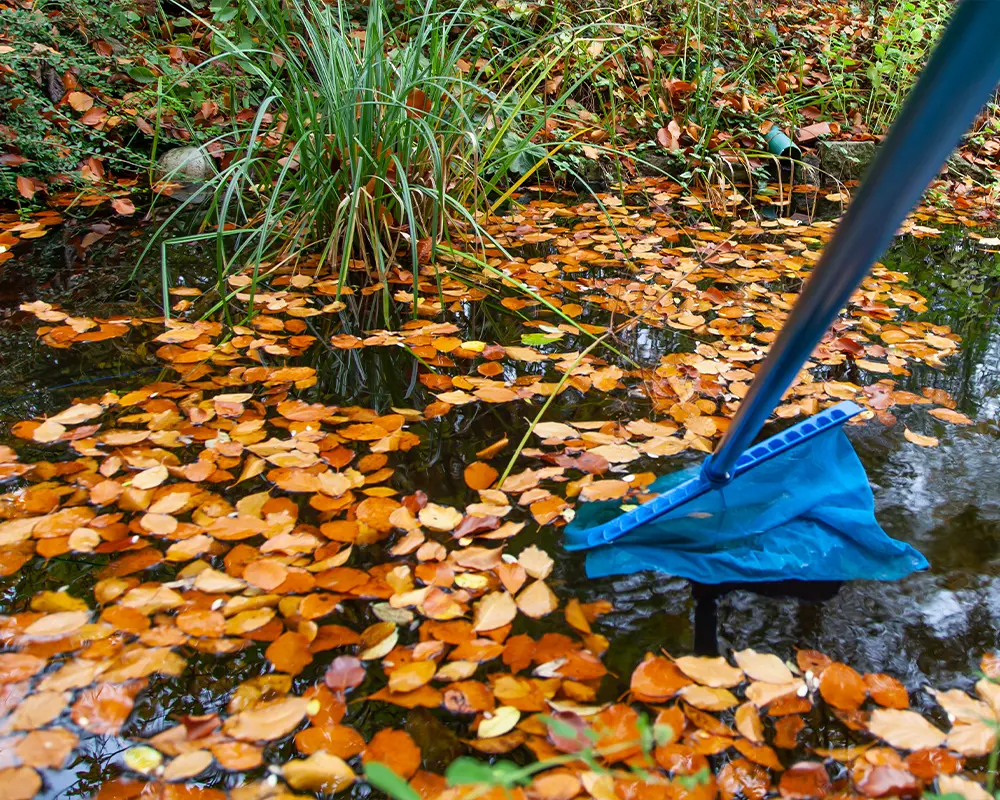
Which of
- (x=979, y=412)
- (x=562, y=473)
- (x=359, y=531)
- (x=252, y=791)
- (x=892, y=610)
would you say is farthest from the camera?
(x=979, y=412)

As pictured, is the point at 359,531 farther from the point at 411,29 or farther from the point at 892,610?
the point at 411,29

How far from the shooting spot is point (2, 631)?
3.95 feet

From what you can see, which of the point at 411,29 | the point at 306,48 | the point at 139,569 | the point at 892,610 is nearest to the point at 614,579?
the point at 892,610

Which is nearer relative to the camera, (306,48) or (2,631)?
(2,631)

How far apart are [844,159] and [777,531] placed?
2951 millimetres

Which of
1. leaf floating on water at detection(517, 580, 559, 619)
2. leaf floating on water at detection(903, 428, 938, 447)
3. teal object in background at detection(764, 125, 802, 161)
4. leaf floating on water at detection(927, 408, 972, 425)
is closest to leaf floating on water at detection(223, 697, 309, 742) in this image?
leaf floating on water at detection(517, 580, 559, 619)

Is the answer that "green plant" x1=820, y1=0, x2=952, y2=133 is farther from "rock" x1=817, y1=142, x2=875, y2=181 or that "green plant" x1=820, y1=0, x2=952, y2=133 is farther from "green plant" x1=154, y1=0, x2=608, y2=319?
"green plant" x1=154, y1=0, x2=608, y2=319

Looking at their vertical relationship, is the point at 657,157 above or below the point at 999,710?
above

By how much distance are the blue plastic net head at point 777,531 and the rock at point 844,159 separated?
8.98ft

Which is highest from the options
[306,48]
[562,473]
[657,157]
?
[306,48]

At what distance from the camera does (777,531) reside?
1.43 meters

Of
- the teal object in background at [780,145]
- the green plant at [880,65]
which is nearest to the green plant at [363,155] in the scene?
the teal object in background at [780,145]

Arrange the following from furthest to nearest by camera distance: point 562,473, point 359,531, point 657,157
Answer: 1. point 657,157
2. point 562,473
3. point 359,531

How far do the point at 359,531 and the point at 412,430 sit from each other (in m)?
0.37
